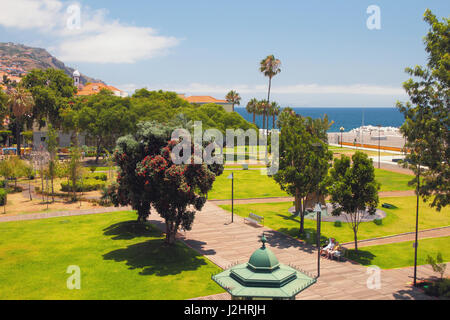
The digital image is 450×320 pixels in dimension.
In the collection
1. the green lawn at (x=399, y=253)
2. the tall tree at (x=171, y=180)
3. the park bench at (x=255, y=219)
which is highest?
the tall tree at (x=171, y=180)

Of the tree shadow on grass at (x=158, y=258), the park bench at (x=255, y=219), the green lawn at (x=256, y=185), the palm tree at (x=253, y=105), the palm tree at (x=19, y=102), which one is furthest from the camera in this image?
the palm tree at (x=253, y=105)

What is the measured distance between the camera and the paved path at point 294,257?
66.4 ft

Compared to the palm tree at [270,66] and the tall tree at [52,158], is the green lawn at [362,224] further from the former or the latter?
the palm tree at [270,66]

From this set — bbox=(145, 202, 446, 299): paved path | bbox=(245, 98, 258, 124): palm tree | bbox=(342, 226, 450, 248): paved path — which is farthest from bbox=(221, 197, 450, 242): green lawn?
bbox=(245, 98, 258, 124): palm tree

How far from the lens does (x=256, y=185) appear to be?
165 ft

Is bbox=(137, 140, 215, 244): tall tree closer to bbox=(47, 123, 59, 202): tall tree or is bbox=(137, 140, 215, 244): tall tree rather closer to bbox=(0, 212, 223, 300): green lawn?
A: bbox=(0, 212, 223, 300): green lawn

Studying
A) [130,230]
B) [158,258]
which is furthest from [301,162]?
[130,230]

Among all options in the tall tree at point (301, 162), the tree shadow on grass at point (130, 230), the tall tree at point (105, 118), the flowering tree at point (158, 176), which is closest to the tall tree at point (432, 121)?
the tall tree at point (301, 162)

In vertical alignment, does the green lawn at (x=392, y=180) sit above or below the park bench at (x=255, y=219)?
above

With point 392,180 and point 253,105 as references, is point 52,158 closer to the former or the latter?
point 392,180

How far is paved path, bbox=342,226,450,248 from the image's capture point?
29.2 m

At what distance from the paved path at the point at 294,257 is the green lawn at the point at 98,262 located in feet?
6.77

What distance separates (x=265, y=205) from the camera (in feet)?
133
